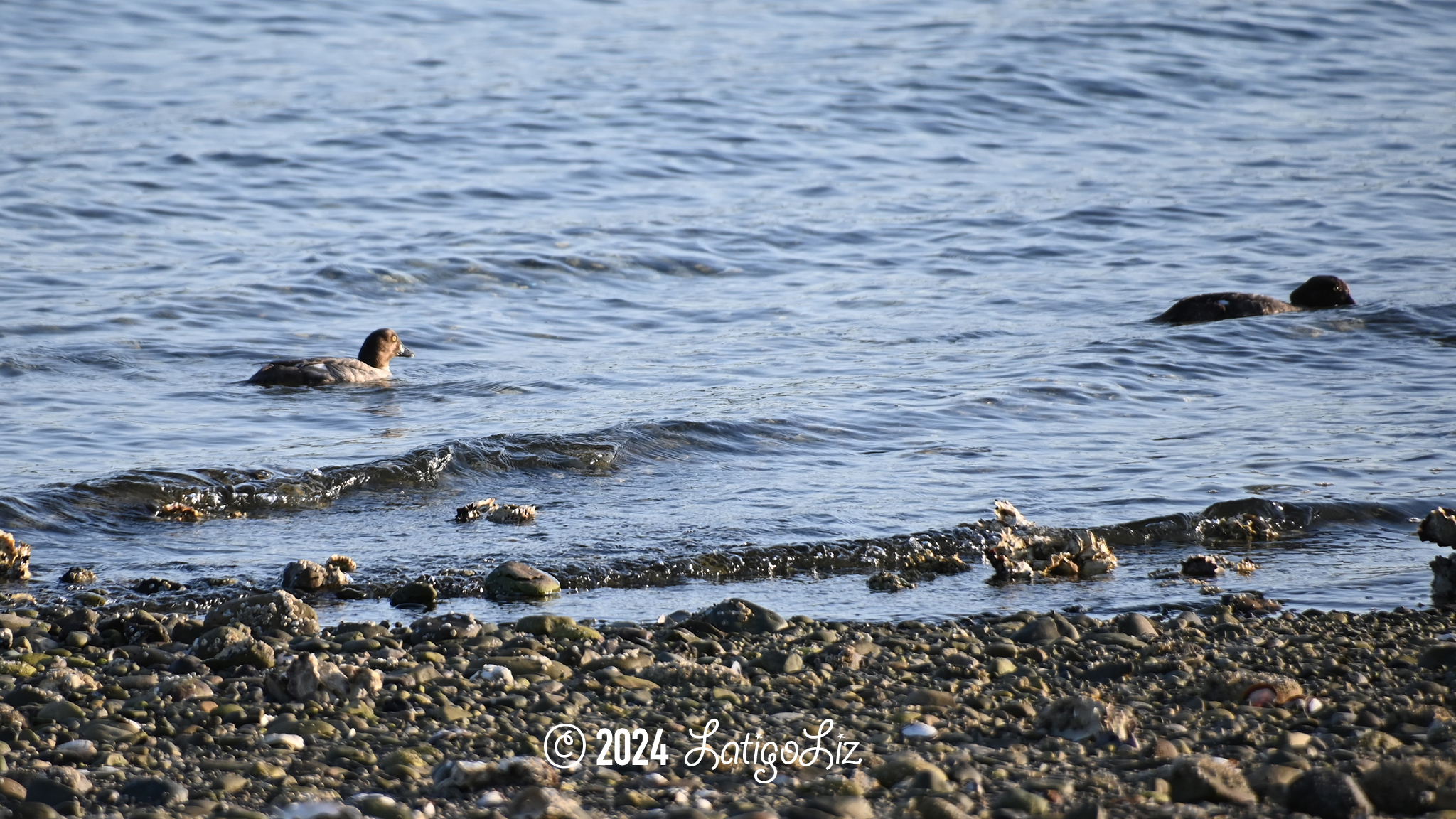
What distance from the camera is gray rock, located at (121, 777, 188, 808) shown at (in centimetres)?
382

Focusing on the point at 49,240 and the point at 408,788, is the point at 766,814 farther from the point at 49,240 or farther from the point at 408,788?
the point at 49,240

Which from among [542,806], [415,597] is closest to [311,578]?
[415,597]

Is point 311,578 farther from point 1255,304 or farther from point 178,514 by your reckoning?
point 1255,304

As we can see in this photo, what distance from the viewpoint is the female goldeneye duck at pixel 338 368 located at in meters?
9.83

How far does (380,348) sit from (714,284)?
131 inches

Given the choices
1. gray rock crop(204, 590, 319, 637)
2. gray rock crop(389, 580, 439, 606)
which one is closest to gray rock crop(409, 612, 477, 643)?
gray rock crop(204, 590, 319, 637)

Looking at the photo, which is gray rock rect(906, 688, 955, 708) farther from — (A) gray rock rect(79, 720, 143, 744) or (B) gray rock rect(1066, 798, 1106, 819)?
(A) gray rock rect(79, 720, 143, 744)

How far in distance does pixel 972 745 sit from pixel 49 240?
11113mm

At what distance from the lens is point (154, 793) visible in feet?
12.7

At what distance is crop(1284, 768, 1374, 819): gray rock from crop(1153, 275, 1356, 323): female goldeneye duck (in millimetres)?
8020

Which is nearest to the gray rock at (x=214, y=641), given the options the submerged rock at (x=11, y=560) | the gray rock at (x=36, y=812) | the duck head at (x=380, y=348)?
the gray rock at (x=36, y=812)

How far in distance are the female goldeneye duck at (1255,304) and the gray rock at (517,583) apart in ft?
22.6

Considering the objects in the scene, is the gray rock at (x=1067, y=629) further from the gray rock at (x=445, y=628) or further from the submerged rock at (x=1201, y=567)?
the gray rock at (x=445, y=628)

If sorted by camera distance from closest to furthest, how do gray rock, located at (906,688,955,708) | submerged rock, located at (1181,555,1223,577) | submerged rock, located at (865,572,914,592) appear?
gray rock, located at (906,688,955,708) → submerged rock, located at (865,572,914,592) → submerged rock, located at (1181,555,1223,577)
